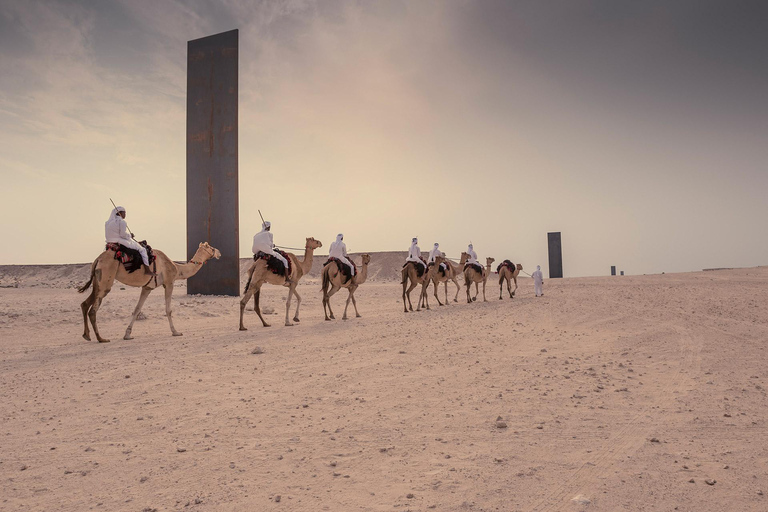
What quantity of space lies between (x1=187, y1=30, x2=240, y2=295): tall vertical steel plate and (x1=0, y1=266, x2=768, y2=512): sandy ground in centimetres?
1131

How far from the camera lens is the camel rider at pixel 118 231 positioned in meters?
11.2

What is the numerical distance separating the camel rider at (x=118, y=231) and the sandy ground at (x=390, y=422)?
224cm

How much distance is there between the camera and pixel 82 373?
26.7 ft

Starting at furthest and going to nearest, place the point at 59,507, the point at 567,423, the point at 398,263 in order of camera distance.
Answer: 1. the point at 398,263
2. the point at 567,423
3. the point at 59,507

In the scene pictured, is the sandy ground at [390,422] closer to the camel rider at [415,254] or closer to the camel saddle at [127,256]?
the camel saddle at [127,256]

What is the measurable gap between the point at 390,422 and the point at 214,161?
20172mm

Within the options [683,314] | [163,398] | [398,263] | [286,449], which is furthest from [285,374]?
[398,263]

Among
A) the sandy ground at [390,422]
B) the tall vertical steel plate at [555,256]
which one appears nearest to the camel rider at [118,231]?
the sandy ground at [390,422]

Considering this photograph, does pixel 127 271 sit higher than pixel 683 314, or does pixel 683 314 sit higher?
pixel 127 271

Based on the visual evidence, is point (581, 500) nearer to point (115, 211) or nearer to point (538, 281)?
point (115, 211)

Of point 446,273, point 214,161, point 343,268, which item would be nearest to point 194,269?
point 343,268

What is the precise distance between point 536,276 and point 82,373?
Result: 60.2 ft

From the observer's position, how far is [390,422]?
5.54 meters

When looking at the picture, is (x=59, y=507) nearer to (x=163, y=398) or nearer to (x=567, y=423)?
(x=163, y=398)
